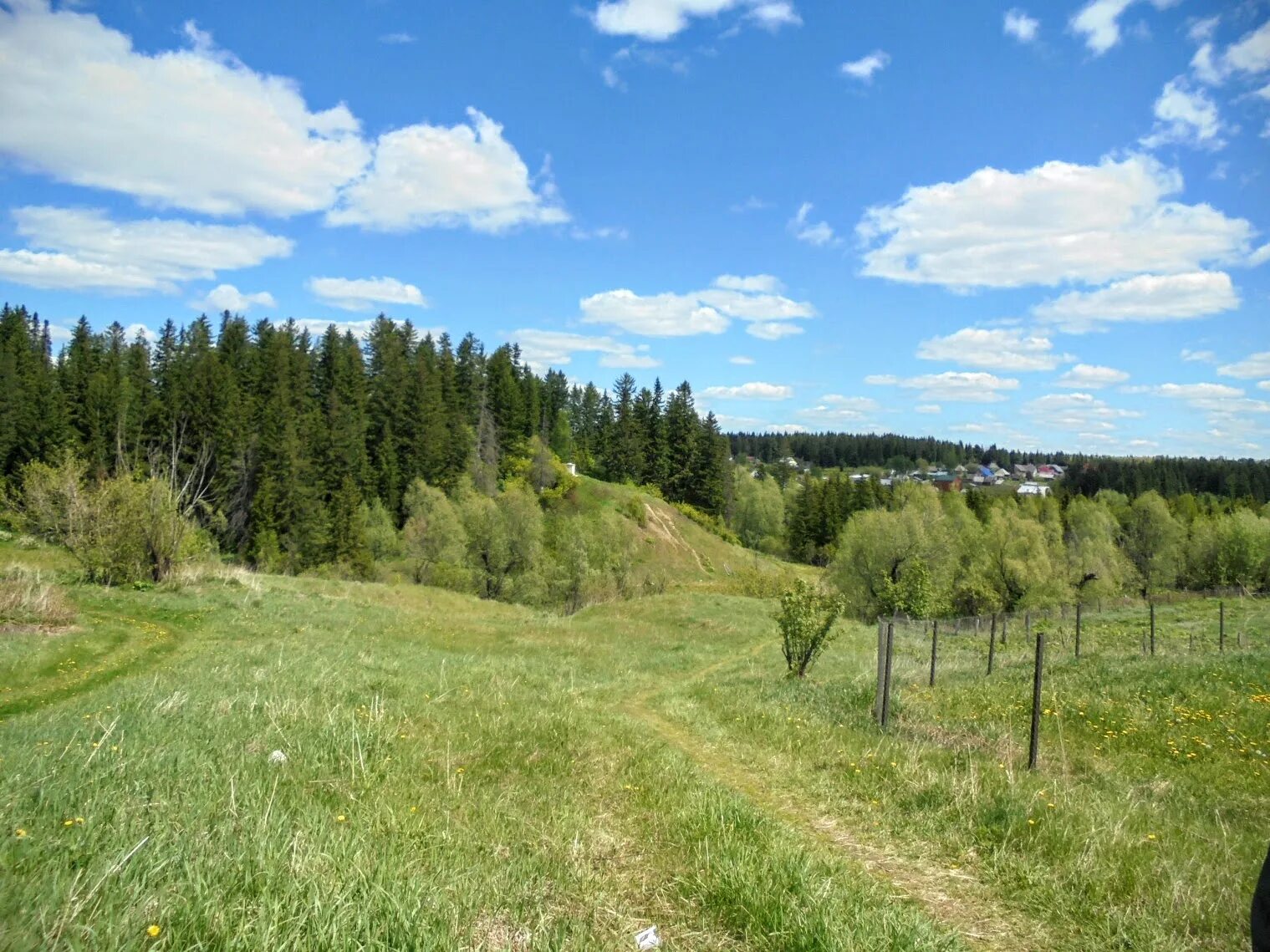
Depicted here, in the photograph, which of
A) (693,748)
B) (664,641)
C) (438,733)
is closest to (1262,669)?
(693,748)

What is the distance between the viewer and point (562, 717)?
10.6 meters

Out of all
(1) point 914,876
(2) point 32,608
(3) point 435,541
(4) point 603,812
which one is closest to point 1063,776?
(1) point 914,876

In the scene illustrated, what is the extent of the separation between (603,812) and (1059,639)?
105 feet

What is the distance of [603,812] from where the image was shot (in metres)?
6.76

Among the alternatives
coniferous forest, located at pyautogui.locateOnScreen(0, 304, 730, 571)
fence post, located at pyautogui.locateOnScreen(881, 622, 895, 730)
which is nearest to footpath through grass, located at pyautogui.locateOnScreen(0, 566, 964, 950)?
Answer: fence post, located at pyautogui.locateOnScreen(881, 622, 895, 730)

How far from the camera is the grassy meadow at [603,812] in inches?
157

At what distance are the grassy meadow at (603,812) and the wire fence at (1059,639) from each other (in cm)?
165

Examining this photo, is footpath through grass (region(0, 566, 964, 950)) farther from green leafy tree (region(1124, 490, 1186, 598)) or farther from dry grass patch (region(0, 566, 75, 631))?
green leafy tree (region(1124, 490, 1186, 598))

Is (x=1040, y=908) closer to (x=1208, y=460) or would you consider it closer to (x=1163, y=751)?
(x=1163, y=751)

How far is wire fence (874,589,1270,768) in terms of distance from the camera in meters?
16.5

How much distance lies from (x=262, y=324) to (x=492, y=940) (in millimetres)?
95953

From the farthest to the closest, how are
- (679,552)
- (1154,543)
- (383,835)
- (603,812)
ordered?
→ (1154,543)
(679,552)
(603,812)
(383,835)

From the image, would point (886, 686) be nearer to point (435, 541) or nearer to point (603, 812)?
point (603, 812)

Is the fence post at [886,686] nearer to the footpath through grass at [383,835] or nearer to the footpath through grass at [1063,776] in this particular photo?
the footpath through grass at [1063,776]
